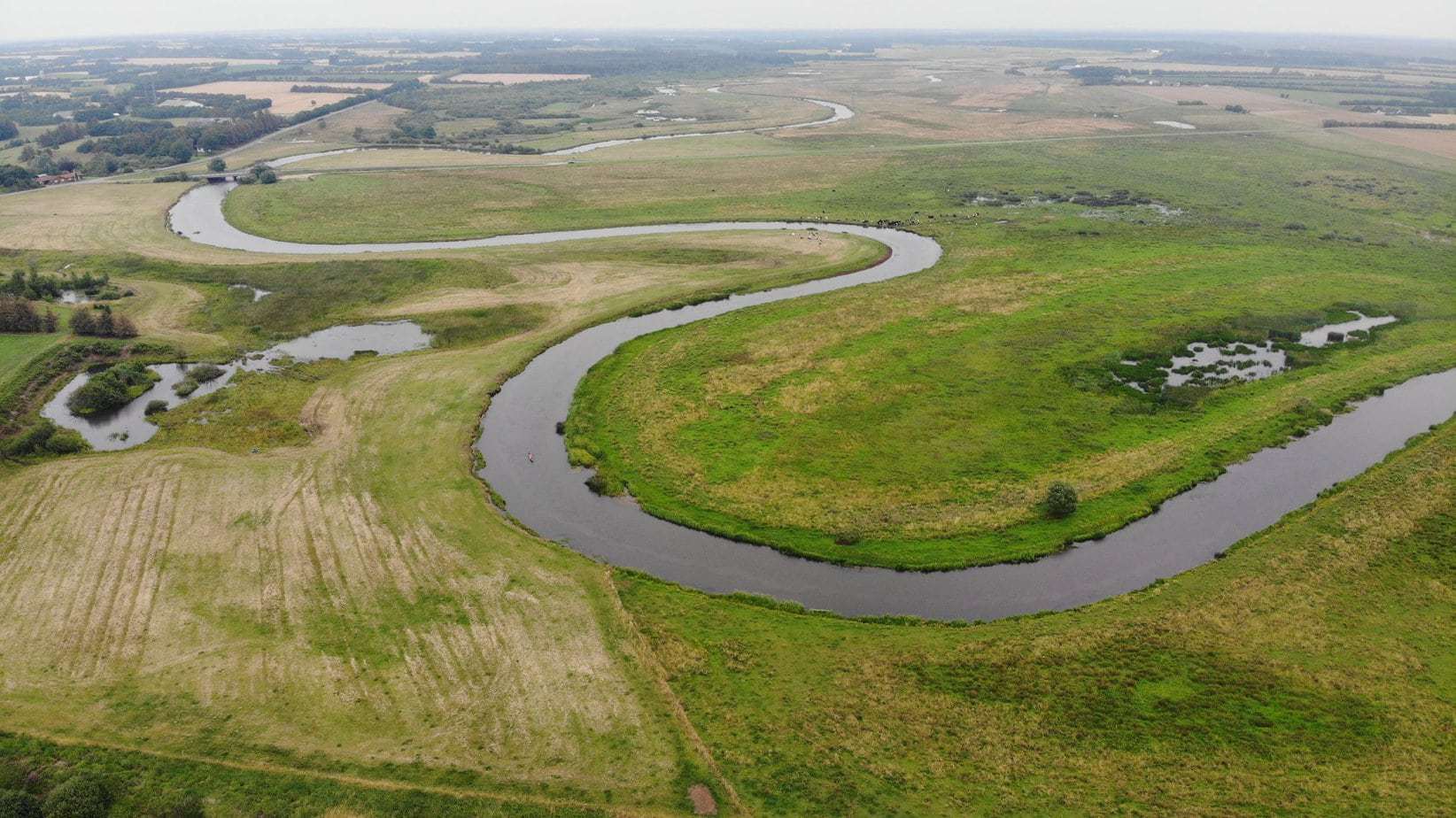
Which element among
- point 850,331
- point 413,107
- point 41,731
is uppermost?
point 413,107

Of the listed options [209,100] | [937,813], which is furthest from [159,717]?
[209,100]

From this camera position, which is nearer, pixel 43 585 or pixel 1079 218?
pixel 43 585

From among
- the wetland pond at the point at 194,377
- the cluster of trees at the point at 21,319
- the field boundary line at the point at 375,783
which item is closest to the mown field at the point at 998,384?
the field boundary line at the point at 375,783

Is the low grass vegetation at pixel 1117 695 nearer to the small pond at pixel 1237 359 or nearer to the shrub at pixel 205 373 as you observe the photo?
the small pond at pixel 1237 359

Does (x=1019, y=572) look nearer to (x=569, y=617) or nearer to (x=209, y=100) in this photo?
(x=569, y=617)

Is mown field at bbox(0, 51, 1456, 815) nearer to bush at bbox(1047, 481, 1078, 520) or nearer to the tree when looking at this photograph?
bush at bbox(1047, 481, 1078, 520)
